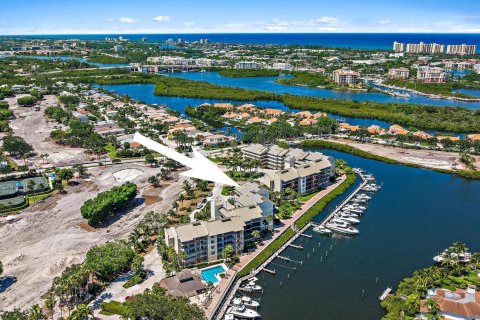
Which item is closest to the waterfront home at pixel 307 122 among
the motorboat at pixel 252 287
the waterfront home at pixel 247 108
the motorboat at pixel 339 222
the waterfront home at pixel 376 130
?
the waterfront home at pixel 376 130

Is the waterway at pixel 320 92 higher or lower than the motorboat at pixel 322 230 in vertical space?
higher

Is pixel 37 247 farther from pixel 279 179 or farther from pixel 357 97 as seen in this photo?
pixel 357 97

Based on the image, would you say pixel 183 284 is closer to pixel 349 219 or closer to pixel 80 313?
pixel 80 313

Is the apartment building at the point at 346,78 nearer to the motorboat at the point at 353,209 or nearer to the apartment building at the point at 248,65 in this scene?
the apartment building at the point at 248,65

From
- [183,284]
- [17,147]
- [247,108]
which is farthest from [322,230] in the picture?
[247,108]

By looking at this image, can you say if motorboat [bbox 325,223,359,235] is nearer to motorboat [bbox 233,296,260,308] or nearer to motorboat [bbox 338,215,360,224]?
motorboat [bbox 338,215,360,224]

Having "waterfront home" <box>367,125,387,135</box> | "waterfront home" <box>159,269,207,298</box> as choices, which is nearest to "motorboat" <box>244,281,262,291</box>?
"waterfront home" <box>159,269,207,298</box>
